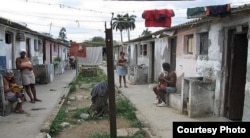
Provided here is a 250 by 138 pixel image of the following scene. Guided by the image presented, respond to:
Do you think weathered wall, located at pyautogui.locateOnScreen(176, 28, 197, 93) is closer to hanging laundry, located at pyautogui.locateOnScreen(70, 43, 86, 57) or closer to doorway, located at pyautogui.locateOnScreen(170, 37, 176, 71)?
doorway, located at pyautogui.locateOnScreen(170, 37, 176, 71)

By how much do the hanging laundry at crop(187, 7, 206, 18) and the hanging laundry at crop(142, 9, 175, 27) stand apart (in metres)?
1.57

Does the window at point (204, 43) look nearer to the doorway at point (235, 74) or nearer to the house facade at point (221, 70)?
the house facade at point (221, 70)

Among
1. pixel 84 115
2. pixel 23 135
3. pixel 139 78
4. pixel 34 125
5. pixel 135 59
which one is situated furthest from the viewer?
pixel 135 59

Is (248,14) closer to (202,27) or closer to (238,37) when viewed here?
(238,37)

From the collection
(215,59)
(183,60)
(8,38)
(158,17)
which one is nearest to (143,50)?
(183,60)

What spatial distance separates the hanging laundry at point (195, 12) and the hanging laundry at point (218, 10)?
25cm

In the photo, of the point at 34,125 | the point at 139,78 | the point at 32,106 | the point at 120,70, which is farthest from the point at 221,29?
the point at 139,78

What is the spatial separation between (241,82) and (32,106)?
6044mm

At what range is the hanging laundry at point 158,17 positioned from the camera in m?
9.94

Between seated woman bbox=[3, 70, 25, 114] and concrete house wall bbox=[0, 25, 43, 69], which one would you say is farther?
concrete house wall bbox=[0, 25, 43, 69]

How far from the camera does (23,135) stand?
7.12 metres

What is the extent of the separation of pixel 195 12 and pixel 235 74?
1780mm

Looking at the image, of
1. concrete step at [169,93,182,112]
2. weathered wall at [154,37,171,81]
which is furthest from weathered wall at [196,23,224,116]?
weathered wall at [154,37,171,81]

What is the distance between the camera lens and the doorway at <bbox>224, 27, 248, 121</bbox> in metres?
8.18
